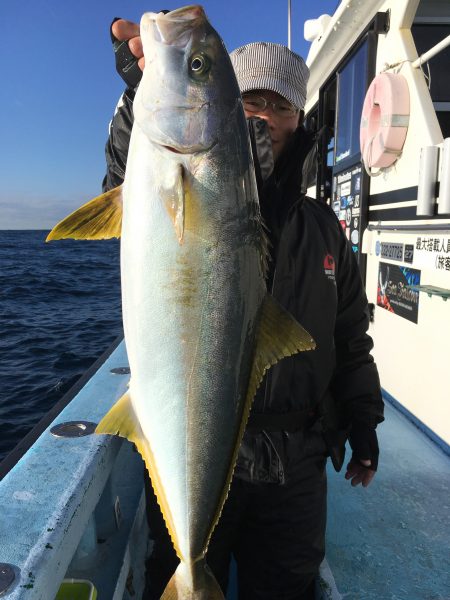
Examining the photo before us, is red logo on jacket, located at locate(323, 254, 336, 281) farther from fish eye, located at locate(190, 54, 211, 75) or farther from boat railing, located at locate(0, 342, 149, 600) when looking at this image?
boat railing, located at locate(0, 342, 149, 600)

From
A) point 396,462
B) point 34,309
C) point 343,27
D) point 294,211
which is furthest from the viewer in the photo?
point 34,309

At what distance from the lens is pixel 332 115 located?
7.21 meters

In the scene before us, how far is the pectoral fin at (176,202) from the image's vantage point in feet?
4.30

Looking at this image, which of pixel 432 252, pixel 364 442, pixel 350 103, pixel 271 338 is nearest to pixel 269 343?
pixel 271 338

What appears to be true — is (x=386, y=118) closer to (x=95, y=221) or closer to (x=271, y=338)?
(x=271, y=338)

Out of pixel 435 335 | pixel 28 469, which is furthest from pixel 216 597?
pixel 435 335

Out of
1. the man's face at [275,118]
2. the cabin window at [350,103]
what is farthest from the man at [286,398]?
the cabin window at [350,103]

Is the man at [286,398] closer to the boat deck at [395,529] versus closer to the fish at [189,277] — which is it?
the boat deck at [395,529]

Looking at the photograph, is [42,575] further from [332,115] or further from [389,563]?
[332,115]

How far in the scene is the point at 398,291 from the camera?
4.29 meters

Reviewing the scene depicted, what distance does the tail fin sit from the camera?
151 centimetres

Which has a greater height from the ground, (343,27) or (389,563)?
(343,27)

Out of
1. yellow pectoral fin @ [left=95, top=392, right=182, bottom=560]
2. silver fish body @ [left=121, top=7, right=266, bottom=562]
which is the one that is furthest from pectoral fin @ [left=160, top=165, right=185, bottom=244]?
yellow pectoral fin @ [left=95, top=392, right=182, bottom=560]

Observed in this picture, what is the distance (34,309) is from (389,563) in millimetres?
14333
